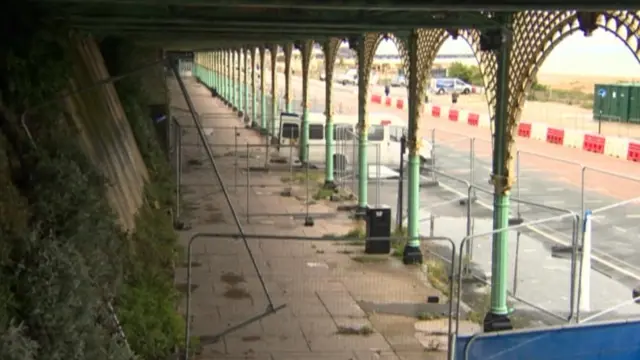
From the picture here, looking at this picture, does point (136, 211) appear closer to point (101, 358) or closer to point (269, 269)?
point (269, 269)

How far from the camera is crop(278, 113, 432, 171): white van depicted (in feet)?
97.2

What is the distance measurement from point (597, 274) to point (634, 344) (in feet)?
26.1

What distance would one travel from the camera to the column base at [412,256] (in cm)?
1716

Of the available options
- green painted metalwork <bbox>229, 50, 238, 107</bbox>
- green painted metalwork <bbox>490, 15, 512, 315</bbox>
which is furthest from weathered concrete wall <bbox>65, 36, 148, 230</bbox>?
green painted metalwork <bbox>229, 50, 238, 107</bbox>

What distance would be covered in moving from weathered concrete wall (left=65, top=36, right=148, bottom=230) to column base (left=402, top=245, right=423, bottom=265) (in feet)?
16.7

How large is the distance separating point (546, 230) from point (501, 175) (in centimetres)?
903

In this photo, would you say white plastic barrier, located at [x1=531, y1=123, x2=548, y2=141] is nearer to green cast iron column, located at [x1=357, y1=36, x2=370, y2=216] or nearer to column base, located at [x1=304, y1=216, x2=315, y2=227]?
green cast iron column, located at [x1=357, y1=36, x2=370, y2=216]

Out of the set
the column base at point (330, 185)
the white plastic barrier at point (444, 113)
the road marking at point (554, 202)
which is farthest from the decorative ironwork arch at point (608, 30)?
the white plastic barrier at point (444, 113)

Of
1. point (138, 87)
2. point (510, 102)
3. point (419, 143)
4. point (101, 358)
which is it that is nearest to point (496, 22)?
point (510, 102)

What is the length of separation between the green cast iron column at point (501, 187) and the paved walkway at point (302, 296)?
35.2 inches

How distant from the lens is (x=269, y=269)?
16.4m

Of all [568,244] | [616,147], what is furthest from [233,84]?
[568,244]

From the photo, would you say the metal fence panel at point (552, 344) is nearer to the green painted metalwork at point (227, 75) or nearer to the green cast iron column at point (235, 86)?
the green cast iron column at point (235, 86)

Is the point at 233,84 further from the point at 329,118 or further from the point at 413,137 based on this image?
the point at 413,137
